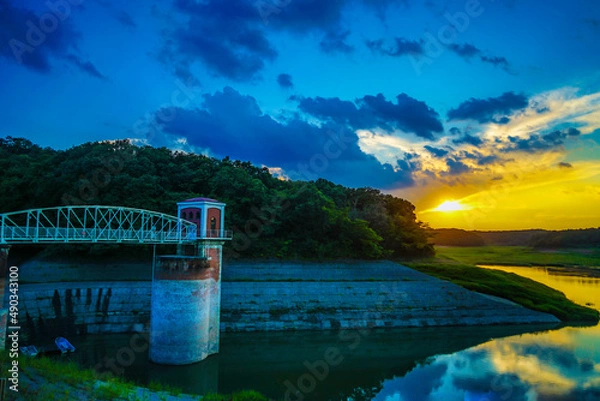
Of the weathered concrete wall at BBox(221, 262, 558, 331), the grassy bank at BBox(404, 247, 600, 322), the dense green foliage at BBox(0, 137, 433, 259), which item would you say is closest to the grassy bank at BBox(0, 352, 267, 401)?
the weathered concrete wall at BBox(221, 262, 558, 331)

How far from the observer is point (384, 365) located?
2975 centimetres

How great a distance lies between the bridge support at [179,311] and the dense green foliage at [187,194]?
14.4 m

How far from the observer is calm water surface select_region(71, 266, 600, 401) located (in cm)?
2441

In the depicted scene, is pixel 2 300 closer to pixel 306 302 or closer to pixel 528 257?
pixel 306 302

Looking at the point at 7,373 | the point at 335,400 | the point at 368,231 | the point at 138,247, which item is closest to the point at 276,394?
the point at 335,400

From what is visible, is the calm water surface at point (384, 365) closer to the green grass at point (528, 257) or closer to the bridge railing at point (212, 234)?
the bridge railing at point (212, 234)

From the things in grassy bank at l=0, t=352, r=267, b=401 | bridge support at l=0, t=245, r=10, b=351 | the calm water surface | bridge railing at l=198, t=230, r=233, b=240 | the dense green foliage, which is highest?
the dense green foliage

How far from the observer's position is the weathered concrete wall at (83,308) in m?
30.0

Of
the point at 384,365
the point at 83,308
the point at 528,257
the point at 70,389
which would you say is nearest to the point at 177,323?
the point at 70,389

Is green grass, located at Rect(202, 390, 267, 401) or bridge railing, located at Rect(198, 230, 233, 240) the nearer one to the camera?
green grass, located at Rect(202, 390, 267, 401)

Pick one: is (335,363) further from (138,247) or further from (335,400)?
(138,247)

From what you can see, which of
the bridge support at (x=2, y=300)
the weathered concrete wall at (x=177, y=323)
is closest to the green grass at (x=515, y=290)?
the weathered concrete wall at (x=177, y=323)

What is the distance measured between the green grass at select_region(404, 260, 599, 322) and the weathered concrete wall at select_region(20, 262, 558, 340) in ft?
7.70

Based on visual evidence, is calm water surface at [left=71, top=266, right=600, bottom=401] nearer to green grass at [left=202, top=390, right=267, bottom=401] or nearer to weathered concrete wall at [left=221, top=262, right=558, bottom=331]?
weathered concrete wall at [left=221, top=262, right=558, bottom=331]
